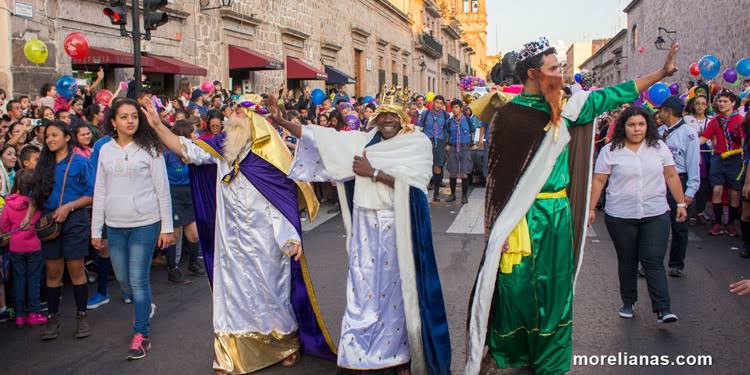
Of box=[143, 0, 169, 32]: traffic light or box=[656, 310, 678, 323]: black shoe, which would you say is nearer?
box=[656, 310, 678, 323]: black shoe

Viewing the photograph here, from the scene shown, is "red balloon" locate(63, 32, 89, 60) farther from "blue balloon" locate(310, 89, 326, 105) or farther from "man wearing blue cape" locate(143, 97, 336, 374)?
"blue balloon" locate(310, 89, 326, 105)

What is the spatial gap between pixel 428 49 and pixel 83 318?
150 feet

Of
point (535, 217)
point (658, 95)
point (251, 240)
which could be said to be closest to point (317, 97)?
point (658, 95)

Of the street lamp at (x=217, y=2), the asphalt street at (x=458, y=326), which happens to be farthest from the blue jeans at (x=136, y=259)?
the street lamp at (x=217, y=2)

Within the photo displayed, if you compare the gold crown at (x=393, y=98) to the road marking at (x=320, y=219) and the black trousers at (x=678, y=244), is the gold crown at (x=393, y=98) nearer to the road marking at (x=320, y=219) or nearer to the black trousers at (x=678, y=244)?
the black trousers at (x=678, y=244)

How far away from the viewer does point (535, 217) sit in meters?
4.13

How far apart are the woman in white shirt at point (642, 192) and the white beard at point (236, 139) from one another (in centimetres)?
265

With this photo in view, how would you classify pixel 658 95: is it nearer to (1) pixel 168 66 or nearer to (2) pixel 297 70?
(1) pixel 168 66

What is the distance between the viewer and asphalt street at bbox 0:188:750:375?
15.5ft

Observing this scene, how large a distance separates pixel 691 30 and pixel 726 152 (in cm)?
2447

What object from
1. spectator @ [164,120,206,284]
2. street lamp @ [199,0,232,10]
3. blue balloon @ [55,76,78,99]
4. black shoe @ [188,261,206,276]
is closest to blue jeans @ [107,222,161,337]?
spectator @ [164,120,206,284]

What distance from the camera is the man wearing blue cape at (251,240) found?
181 inches

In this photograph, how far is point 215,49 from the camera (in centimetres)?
1734

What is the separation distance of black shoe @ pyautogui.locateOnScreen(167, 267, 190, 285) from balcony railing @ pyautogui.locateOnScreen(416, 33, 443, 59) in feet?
134
